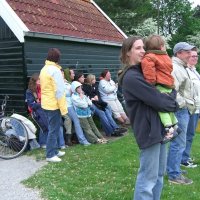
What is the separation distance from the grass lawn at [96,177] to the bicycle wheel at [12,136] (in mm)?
367

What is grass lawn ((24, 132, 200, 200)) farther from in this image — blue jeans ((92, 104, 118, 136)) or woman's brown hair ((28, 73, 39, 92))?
blue jeans ((92, 104, 118, 136))

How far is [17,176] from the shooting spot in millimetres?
6812

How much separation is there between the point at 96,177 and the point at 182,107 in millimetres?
1726

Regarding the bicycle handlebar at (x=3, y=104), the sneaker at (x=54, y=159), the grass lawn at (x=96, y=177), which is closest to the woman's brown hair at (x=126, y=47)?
the grass lawn at (x=96, y=177)

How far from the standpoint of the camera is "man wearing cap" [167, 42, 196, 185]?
605 cm

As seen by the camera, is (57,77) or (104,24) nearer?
(57,77)

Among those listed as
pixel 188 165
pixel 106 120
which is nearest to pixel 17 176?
pixel 188 165

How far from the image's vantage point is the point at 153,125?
398 cm

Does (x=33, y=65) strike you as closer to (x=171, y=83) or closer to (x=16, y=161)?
(x=16, y=161)

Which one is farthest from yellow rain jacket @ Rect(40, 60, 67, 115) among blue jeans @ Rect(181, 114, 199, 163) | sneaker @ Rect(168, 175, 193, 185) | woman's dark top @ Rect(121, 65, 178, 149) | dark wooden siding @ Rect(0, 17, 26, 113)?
woman's dark top @ Rect(121, 65, 178, 149)

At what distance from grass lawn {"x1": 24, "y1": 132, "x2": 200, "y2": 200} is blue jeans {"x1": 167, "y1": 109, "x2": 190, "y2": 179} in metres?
0.20

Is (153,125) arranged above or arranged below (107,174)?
above

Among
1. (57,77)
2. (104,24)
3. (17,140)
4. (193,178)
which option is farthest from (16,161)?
(104,24)

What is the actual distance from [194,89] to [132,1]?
2486cm
